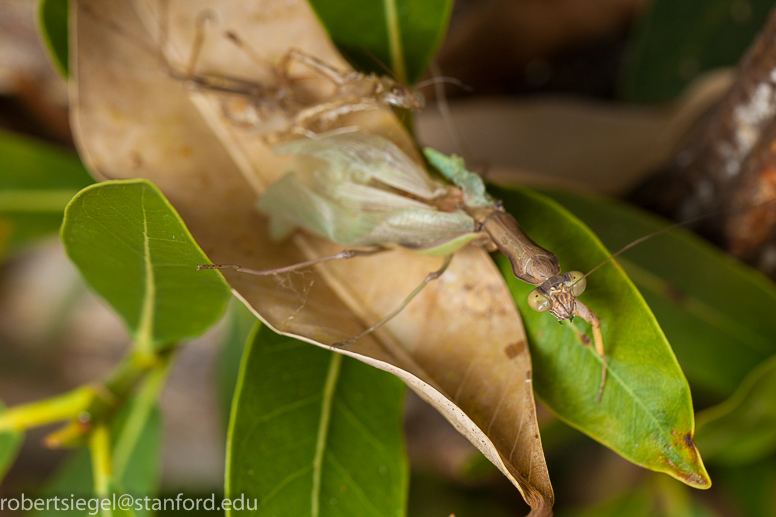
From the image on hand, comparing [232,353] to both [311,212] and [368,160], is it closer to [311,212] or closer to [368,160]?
[311,212]

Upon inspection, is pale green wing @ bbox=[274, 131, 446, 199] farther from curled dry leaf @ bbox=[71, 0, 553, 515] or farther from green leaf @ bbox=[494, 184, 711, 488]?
green leaf @ bbox=[494, 184, 711, 488]

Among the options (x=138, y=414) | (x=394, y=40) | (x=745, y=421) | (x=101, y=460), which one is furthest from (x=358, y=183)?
(x=745, y=421)

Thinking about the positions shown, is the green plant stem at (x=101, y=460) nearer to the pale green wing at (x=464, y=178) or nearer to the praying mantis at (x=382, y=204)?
the praying mantis at (x=382, y=204)

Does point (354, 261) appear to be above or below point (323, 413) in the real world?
above

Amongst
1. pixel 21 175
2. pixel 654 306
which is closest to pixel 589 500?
pixel 654 306

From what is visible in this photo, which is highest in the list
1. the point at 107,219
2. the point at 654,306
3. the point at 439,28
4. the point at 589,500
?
the point at 107,219

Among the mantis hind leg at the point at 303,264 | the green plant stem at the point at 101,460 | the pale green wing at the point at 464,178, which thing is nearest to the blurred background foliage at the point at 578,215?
the green plant stem at the point at 101,460

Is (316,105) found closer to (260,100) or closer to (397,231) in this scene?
(260,100)
